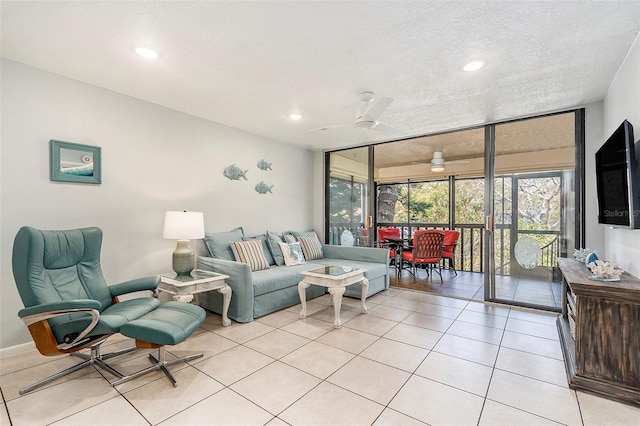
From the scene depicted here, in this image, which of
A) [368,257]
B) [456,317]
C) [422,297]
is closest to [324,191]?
[368,257]

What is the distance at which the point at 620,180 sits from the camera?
2314mm

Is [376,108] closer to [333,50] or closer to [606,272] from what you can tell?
[333,50]

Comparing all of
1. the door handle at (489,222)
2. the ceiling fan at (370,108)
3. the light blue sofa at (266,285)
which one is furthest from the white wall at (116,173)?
the door handle at (489,222)

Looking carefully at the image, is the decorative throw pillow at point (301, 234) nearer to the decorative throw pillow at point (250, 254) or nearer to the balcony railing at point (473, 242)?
the balcony railing at point (473, 242)

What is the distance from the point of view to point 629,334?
2020mm

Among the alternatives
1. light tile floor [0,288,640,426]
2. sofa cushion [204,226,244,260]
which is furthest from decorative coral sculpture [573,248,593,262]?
sofa cushion [204,226,244,260]

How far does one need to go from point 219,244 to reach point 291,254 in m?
1.11

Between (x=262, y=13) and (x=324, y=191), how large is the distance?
13.6 feet

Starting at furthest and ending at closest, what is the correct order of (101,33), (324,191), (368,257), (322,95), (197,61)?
(324,191) → (368,257) → (322,95) → (197,61) → (101,33)

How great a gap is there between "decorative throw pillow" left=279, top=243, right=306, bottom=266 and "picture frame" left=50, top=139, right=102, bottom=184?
2467mm

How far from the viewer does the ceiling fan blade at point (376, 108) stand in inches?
116

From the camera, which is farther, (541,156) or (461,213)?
(461,213)

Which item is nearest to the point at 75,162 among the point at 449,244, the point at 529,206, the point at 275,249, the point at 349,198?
the point at 275,249

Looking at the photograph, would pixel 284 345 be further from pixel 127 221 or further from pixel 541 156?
pixel 541 156
